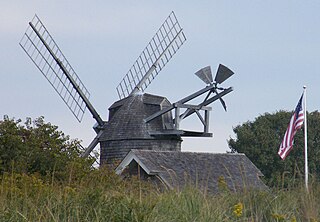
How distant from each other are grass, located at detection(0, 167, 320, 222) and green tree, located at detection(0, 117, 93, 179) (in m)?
14.2

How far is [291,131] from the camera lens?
2852 cm

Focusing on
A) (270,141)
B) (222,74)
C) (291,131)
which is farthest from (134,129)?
(270,141)

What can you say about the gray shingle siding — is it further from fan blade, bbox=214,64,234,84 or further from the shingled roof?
the shingled roof

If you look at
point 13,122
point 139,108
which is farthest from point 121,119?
point 13,122

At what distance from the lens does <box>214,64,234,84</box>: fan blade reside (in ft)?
122

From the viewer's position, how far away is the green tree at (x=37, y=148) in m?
25.6

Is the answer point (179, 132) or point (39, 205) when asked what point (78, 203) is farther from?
point (179, 132)

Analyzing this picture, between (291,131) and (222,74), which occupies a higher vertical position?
(222,74)

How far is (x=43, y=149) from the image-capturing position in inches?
1069

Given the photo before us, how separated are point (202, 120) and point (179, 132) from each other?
1.35m

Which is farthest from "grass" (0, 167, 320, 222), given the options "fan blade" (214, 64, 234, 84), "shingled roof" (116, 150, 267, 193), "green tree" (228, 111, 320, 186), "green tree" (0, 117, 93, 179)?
"green tree" (228, 111, 320, 186)

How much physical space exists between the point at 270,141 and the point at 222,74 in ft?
81.5

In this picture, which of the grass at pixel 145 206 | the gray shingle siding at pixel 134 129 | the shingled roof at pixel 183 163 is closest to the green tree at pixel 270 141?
the gray shingle siding at pixel 134 129

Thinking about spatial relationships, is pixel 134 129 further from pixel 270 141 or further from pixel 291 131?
pixel 270 141
